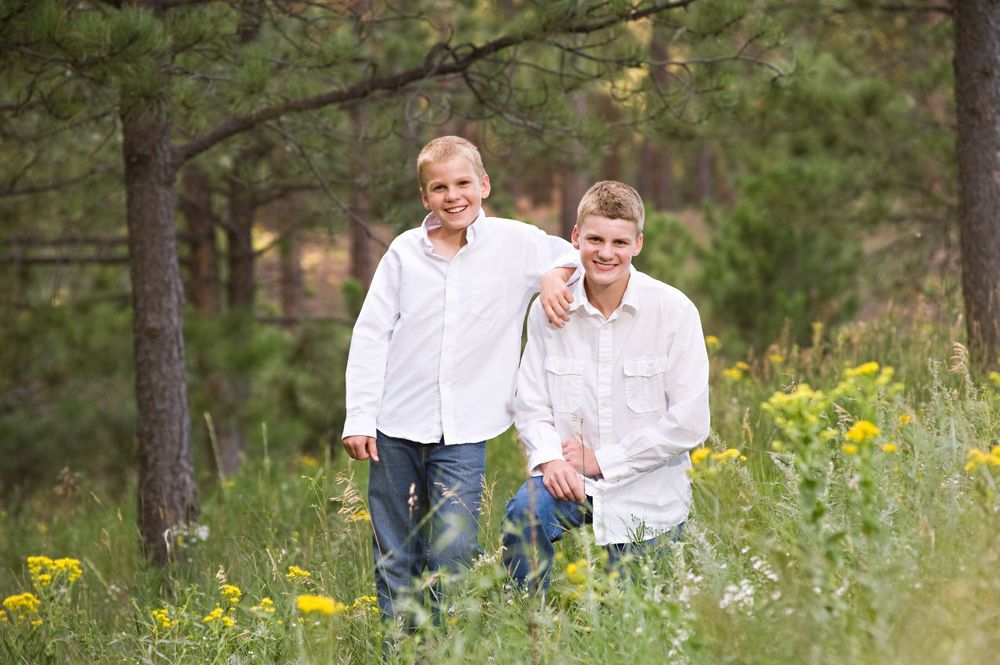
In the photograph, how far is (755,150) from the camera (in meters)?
12.6

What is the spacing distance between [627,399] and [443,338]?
2.05ft

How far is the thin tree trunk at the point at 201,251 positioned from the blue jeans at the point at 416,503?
250 inches

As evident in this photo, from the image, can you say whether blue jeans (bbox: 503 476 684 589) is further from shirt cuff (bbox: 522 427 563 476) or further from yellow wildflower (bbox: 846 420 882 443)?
yellow wildflower (bbox: 846 420 882 443)

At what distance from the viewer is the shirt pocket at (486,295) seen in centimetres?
339

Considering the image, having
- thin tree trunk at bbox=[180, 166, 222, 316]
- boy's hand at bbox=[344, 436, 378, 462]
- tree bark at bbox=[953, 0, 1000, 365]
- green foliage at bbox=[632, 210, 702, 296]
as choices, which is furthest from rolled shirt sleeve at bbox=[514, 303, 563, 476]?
green foliage at bbox=[632, 210, 702, 296]

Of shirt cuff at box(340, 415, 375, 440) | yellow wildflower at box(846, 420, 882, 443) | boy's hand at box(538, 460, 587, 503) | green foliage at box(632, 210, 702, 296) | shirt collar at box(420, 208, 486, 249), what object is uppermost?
green foliage at box(632, 210, 702, 296)

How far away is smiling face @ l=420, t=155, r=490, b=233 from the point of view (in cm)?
333

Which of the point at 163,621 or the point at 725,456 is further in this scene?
the point at 163,621

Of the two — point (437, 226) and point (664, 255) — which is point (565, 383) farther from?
point (664, 255)

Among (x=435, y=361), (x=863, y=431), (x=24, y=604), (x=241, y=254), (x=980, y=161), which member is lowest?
(x=24, y=604)

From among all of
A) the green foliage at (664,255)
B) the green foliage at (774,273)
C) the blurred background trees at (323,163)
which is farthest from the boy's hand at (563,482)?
the green foliage at (664,255)

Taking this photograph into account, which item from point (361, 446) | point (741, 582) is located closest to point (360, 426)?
point (361, 446)

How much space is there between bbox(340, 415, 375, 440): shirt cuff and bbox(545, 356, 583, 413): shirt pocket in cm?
57

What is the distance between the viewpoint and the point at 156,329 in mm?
5230
